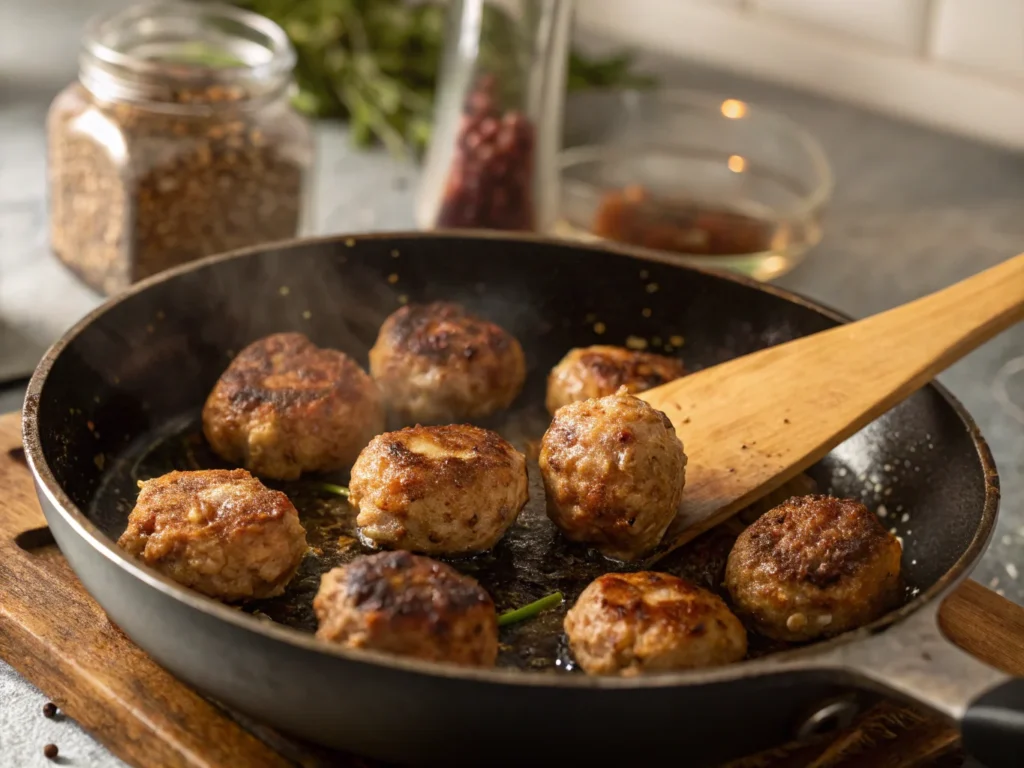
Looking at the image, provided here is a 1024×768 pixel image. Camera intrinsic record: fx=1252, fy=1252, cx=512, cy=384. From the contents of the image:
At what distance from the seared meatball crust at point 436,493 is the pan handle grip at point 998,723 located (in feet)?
2.42

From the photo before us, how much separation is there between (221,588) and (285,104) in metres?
1.51

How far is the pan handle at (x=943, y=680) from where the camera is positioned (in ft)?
4.29

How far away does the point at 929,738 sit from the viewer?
5.49 ft

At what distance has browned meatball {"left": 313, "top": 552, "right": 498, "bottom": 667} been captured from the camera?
4.90ft

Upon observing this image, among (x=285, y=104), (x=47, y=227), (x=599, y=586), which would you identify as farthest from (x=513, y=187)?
(x=599, y=586)

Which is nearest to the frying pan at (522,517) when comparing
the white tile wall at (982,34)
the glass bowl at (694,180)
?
the glass bowl at (694,180)

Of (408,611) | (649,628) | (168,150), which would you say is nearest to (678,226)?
(168,150)

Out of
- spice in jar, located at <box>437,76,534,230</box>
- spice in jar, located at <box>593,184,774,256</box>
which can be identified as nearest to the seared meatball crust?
spice in jar, located at <box>437,76,534,230</box>

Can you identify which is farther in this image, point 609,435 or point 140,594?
point 609,435

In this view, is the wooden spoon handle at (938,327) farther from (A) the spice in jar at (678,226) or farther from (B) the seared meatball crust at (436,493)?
(A) the spice in jar at (678,226)

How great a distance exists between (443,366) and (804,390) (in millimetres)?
616

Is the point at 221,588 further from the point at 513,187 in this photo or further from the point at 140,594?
the point at 513,187

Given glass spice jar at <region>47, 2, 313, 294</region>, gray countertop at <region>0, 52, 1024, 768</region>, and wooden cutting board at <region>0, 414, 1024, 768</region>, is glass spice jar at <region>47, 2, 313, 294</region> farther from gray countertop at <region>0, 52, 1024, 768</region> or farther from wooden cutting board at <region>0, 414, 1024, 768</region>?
wooden cutting board at <region>0, 414, 1024, 768</region>

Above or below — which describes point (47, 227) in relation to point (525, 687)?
below
